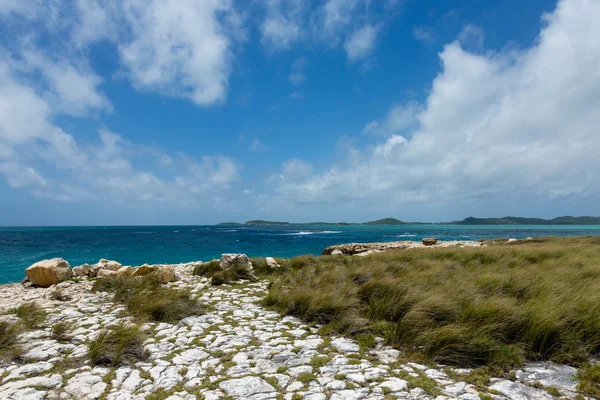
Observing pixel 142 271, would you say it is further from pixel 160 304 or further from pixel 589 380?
pixel 589 380

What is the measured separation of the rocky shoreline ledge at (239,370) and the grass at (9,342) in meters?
0.10

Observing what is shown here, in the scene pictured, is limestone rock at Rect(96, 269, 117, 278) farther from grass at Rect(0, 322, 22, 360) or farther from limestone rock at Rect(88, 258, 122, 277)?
grass at Rect(0, 322, 22, 360)

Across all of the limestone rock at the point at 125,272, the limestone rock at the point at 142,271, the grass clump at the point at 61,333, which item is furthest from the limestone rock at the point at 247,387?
the limestone rock at the point at 125,272

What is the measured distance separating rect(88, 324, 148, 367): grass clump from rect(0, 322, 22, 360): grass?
1067mm

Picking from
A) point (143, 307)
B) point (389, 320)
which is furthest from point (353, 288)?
point (143, 307)

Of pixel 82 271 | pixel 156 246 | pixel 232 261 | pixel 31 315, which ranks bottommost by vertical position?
pixel 156 246

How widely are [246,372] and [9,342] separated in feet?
14.5

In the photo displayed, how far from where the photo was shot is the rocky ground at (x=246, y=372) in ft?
11.9

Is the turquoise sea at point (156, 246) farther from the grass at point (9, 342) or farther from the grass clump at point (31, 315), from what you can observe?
the grass at point (9, 342)

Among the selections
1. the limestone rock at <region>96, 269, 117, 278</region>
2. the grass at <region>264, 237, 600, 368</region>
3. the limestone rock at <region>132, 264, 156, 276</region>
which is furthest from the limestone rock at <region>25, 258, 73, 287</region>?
the grass at <region>264, 237, 600, 368</region>

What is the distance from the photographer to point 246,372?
4.25m

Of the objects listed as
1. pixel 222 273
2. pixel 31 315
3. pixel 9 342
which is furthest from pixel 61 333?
pixel 222 273

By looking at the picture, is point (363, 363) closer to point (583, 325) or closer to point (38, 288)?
point (583, 325)

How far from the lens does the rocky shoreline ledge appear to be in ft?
11.9
